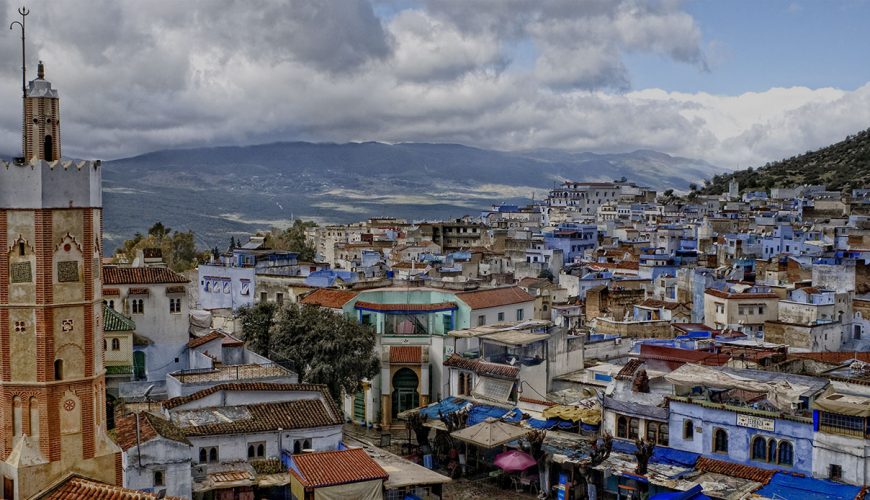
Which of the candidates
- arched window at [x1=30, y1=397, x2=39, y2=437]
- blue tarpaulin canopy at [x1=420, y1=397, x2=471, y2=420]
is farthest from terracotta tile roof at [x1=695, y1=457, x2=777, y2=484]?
arched window at [x1=30, y1=397, x2=39, y2=437]

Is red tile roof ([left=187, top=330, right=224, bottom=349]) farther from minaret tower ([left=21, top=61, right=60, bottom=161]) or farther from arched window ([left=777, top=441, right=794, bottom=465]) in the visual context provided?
arched window ([left=777, top=441, right=794, bottom=465])

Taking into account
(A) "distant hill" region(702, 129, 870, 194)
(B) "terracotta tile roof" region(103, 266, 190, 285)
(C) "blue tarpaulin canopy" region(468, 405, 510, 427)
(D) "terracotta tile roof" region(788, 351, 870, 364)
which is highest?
(A) "distant hill" region(702, 129, 870, 194)

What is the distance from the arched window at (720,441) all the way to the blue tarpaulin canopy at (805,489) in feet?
6.17

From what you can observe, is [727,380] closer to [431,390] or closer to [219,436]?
[431,390]

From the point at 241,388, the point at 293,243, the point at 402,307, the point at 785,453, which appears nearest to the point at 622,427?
the point at 785,453

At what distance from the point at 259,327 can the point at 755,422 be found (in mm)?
18452

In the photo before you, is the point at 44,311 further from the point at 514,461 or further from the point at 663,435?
the point at 663,435

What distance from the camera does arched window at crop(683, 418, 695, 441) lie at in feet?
76.4

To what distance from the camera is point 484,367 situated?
29656 mm

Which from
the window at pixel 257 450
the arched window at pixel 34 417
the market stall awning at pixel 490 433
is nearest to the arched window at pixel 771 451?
the market stall awning at pixel 490 433

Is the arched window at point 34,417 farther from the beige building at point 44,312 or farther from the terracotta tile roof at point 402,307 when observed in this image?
the terracotta tile roof at point 402,307

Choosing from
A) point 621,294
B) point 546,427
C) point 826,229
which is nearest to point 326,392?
point 546,427

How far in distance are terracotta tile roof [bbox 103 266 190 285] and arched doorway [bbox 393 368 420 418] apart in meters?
8.50

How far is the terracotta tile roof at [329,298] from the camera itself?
117ft
